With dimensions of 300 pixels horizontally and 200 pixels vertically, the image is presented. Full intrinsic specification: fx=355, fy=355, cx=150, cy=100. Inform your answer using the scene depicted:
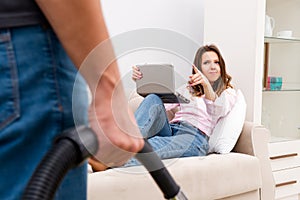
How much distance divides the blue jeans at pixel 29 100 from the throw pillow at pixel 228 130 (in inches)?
62.7

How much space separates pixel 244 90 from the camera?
7.80ft

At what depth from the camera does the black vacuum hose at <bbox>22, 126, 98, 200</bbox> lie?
0.33 meters

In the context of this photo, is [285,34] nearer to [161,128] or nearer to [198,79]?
[198,79]

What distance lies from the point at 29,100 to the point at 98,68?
0.10m

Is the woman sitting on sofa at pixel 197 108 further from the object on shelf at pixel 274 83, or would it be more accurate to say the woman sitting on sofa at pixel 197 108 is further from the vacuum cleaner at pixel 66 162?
the vacuum cleaner at pixel 66 162

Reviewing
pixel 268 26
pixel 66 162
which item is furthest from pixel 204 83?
pixel 66 162

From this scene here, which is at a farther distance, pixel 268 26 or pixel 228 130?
pixel 268 26

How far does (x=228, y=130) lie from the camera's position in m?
2.03

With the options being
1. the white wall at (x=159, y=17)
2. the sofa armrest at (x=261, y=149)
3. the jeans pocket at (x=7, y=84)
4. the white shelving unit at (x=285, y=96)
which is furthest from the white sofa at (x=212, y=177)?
the jeans pocket at (x=7, y=84)

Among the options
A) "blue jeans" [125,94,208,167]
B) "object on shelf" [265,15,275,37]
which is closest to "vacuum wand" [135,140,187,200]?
"blue jeans" [125,94,208,167]

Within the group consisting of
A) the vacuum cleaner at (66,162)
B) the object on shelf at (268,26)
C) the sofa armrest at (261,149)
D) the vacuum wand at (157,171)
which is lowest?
the sofa armrest at (261,149)

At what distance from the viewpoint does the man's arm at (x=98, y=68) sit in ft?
1.43

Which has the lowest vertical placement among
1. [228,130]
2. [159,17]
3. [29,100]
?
[228,130]

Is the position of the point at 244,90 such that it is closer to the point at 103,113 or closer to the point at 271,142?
the point at 271,142
